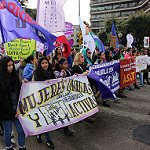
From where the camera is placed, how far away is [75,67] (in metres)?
4.33

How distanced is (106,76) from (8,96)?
11.3 ft

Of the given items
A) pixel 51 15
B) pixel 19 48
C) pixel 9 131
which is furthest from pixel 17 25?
pixel 19 48

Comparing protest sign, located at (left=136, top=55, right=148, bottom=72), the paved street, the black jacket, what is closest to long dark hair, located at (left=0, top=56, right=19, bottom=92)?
the black jacket

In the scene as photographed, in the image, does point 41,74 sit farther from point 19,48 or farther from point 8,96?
point 19,48

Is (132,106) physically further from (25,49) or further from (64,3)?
(25,49)

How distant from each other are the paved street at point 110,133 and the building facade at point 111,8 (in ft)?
183

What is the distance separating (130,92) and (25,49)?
4670 millimetres

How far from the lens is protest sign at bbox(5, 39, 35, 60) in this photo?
238 inches

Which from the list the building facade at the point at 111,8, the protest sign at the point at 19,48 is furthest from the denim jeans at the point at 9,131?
the building facade at the point at 111,8

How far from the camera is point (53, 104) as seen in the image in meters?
3.34

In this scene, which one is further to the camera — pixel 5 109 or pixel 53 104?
pixel 53 104

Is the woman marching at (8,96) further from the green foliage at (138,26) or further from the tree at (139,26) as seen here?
the tree at (139,26)

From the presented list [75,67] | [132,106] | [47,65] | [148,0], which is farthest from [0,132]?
[148,0]

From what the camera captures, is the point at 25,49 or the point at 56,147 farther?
the point at 25,49
